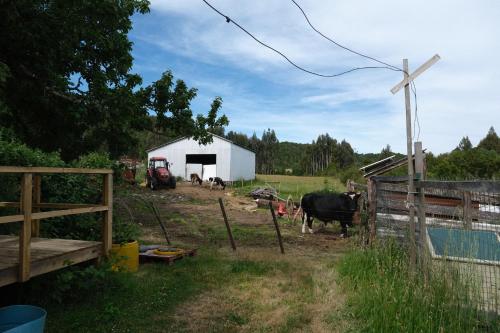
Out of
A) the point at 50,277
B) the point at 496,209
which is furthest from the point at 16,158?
the point at 496,209

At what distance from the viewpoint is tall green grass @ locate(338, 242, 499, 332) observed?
3885 mm

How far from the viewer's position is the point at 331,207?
1245 cm

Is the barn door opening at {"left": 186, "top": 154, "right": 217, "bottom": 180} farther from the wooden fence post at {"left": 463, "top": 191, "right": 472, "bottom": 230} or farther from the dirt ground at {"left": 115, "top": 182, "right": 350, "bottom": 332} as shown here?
the wooden fence post at {"left": 463, "top": 191, "right": 472, "bottom": 230}

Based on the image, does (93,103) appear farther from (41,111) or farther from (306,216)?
(306,216)

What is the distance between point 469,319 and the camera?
3.83 metres

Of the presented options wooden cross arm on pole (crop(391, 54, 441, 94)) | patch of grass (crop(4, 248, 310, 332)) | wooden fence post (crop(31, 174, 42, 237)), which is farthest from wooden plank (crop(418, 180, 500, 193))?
wooden fence post (crop(31, 174, 42, 237))

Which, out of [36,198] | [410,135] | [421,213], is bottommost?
[421,213]

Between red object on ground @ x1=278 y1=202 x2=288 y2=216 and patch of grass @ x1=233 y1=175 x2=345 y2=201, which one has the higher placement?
patch of grass @ x1=233 y1=175 x2=345 y2=201

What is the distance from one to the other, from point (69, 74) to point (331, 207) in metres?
8.55

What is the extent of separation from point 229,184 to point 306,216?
2216 centimetres

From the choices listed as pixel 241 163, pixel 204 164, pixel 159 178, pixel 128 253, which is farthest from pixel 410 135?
pixel 204 164

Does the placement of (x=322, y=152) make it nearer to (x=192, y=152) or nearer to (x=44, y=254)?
(x=192, y=152)

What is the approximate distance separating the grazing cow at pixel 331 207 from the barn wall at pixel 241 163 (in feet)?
75.4

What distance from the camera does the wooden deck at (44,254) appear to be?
169 inches
